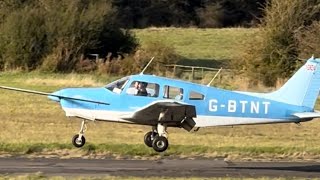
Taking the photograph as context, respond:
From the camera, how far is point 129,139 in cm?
2377

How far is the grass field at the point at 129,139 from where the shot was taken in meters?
20.5

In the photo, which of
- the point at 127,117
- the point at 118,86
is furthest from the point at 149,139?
the point at 118,86

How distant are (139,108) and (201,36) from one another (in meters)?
60.8

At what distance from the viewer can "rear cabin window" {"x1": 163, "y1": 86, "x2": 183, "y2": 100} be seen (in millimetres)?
19297

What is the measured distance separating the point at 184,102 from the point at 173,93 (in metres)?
0.34

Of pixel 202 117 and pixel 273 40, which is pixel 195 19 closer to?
pixel 273 40

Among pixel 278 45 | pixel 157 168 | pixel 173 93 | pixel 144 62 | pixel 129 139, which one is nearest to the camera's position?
pixel 157 168

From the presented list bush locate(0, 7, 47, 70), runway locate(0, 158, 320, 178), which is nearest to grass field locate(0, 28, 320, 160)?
runway locate(0, 158, 320, 178)

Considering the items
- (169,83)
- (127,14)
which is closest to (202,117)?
(169,83)

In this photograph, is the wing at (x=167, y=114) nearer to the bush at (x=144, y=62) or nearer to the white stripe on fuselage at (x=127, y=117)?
the white stripe on fuselage at (x=127, y=117)

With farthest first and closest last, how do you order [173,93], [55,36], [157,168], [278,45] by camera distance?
[55,36]
[278,45]
[173,93]
[157,168]

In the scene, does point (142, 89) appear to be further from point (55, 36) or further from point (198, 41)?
point (198, 41)

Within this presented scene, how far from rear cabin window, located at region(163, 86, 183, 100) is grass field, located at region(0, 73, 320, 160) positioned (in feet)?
5.51

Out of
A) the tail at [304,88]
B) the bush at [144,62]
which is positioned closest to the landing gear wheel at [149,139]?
the tail at [304,88]
